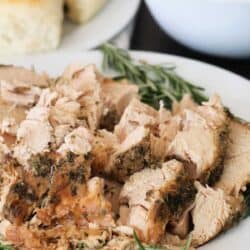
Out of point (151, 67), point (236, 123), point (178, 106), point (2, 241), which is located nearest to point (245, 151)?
point (236, 123)

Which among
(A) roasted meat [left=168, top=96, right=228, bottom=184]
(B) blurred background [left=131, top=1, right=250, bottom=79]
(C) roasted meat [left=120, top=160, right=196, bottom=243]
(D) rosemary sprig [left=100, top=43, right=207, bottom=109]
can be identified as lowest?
(B) blurred background [left=131, top=1, right=250, bottom=79]

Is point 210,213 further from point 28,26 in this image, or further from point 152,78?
point 28,26

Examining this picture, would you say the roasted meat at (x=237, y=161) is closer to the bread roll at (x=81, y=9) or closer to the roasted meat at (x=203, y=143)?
the roasted meat at (x=203, y=143)

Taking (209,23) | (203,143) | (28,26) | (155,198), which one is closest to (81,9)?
(28,26)

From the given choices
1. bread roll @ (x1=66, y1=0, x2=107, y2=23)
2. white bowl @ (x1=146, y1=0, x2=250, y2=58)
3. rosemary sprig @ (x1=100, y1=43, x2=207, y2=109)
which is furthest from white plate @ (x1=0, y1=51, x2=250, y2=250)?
bread roll @ (x1=66, y1=0, x2=107, y2=23)

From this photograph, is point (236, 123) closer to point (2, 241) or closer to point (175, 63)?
point (175, 63)

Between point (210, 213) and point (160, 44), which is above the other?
point (210, 213)

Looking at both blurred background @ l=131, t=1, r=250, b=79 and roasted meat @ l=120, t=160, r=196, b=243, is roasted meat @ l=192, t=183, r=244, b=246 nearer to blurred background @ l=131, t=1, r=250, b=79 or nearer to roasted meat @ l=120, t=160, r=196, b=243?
roasted meat @ l=120, t=160, r=196, b=243
